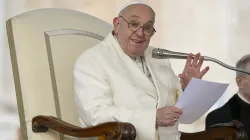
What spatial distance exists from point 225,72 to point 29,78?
1.48 meters

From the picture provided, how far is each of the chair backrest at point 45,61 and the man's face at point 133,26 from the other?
0.98 feet

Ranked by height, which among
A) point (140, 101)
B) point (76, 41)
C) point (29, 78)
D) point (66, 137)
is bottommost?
point (66, 137)

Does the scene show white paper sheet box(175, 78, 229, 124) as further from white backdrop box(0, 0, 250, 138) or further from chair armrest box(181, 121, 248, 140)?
white backdrop box(0, 0, 250, 138)

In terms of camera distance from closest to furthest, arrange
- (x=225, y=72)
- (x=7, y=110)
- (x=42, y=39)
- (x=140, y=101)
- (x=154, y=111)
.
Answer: (x=154, y=111) < (x=140, y=101) < (x=42, y=39) < (x=7, y=110) < (x=225, y=72)

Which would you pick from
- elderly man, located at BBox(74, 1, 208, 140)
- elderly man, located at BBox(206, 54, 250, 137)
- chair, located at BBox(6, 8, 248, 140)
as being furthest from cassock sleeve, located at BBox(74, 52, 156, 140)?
elderly man, located at BBox(206, 54, 250, 137)

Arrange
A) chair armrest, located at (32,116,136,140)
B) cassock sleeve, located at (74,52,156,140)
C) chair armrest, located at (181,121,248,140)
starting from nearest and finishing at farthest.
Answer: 1. chair armrest, located at (32,116,136,140)
2. cassock sleeve, located at (74,52,156,140)
3. chair armrest, located at (181,121,248,140)

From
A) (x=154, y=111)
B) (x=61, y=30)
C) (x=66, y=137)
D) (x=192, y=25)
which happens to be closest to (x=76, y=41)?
(x=61, y=30)

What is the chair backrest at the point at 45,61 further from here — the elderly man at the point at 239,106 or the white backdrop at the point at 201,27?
the elderly man at the point at 239,106

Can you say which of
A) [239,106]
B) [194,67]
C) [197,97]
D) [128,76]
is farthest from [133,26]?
[239,106]

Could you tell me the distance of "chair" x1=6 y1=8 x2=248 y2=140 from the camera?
74.0 inches

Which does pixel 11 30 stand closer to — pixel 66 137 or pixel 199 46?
pixel 66 137

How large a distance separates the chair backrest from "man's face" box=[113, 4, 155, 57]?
0.98 ft

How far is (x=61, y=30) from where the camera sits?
209 centimetres

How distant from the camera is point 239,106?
2.58 m
